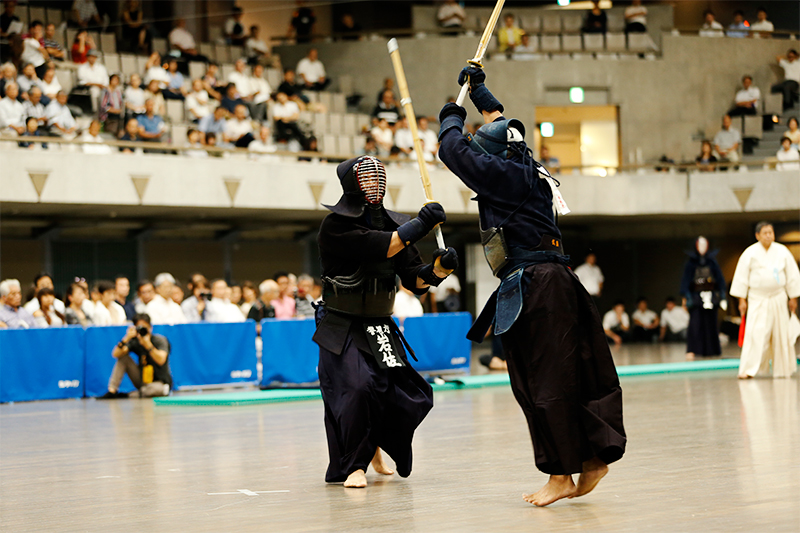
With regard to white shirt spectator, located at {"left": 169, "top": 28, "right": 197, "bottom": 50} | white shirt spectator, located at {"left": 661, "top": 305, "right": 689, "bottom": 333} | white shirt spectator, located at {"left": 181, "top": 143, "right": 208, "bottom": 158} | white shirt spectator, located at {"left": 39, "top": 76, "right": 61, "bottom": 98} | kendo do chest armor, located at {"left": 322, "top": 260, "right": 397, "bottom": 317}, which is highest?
white shirt spectator, located at {"left": 169, "top": 28, "right": 197, "bottom": 50}

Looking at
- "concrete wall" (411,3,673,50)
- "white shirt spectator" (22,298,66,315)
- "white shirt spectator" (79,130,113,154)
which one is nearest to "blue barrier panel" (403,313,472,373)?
"white shirt spectator" (22,298,66,315)

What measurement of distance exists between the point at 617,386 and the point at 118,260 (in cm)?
1594

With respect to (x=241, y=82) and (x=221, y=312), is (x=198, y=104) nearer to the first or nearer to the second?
(x=241, y=82)

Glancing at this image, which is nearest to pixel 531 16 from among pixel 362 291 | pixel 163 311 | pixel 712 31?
pixel 712 31

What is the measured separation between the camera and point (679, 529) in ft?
13.5

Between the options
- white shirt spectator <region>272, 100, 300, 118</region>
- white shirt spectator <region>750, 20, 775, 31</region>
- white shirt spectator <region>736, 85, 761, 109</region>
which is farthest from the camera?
white shirt spectator <region>750, 20, 775, 31</region>

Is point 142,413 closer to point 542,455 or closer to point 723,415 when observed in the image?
point 723,415

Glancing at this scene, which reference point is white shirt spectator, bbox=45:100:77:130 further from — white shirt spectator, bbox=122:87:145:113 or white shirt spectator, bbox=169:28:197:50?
white shirt spectator, bbox=169:28:197:50

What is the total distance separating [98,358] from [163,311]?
138 cm

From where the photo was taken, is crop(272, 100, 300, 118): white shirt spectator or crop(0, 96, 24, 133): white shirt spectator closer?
crop(0, 96, 24, 133): white shirt spectator

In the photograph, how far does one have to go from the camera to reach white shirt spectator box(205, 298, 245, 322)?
1359 centimetres

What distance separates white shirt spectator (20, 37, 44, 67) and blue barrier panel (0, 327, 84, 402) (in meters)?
6.63

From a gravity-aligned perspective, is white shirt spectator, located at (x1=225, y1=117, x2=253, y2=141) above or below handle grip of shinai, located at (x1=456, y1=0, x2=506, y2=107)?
above

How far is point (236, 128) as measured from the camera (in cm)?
Result: 1795
